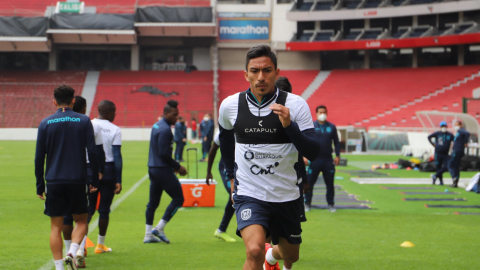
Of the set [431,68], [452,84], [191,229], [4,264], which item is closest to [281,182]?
[4,264]

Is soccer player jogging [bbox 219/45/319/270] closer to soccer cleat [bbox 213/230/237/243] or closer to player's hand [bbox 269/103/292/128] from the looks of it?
player's hand [bbox 269/103/292/128]

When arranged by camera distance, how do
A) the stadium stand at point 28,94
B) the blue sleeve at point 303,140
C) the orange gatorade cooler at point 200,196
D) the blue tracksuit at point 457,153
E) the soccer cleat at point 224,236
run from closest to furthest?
the blue sleeve at point 303,140 < the soccer cleat at point 224,236 < the orange gatorade cooler at point 200,196 < the blue tracksuit at point 457,153 < the stadium stand at point 28,94

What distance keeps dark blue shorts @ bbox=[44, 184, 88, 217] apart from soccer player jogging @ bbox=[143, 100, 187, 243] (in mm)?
2199

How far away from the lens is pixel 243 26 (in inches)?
2205

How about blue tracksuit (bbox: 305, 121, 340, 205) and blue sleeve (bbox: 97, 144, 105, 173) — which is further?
blue tracksuit (bbox: 305, 121, 340, 205)

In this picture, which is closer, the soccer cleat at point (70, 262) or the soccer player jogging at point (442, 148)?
the soccer cleat at point (70, 262)

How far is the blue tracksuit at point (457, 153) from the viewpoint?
15.8 meters

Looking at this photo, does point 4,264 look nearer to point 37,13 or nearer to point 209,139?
point 209,139

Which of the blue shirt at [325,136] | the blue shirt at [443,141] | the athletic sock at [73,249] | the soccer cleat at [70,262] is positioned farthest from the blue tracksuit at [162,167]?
the blue shirt at [443,141]

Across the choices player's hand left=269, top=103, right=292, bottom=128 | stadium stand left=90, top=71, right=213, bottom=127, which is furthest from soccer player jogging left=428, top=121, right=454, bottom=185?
stadium stand left=90, top=71, right=213, bottom=127

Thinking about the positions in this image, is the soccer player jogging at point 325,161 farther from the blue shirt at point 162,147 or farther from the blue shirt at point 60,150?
the blue shirt at point 60,150

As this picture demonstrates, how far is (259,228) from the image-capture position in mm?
4297

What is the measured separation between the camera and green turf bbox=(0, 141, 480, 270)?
6742 mm

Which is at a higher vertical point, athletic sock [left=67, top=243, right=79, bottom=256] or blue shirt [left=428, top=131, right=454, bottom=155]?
blue shirt [left=428, top=131, right=454, bottom=155]
